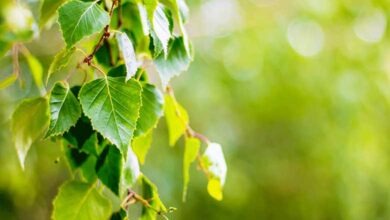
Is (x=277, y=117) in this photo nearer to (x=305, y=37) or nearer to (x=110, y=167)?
(x=305, y=37)

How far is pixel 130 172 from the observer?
64 cm

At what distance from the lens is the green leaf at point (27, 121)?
690 mm

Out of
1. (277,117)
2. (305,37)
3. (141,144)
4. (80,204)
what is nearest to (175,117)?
(141,144)

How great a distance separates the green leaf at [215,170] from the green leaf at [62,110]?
0.66ft

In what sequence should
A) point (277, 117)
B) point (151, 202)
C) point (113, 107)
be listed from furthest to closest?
point (277, 117), point (151, 202), point (113, 107)

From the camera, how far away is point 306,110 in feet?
8.49

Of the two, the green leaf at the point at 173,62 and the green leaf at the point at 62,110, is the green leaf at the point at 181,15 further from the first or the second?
the green leaf at the point at 62,110

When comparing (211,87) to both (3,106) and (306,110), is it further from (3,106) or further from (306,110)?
(3,106)

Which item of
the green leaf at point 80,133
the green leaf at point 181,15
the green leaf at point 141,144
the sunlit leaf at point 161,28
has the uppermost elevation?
the sunlit leaf at point 161,28

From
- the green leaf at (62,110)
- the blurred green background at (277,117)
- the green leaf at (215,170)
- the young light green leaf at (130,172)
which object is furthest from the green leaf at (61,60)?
the blurred green background at (277,117)

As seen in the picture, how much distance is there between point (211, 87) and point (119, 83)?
1.86 m

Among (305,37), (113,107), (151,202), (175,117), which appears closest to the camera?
(113,107)

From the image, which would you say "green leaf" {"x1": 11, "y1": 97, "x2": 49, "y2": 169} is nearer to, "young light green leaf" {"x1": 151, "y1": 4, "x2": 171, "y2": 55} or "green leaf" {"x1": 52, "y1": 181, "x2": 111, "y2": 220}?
"green leaf" {"x1": 52, "y1": 181, "x2": 111, "y2": 220}

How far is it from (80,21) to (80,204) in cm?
21
